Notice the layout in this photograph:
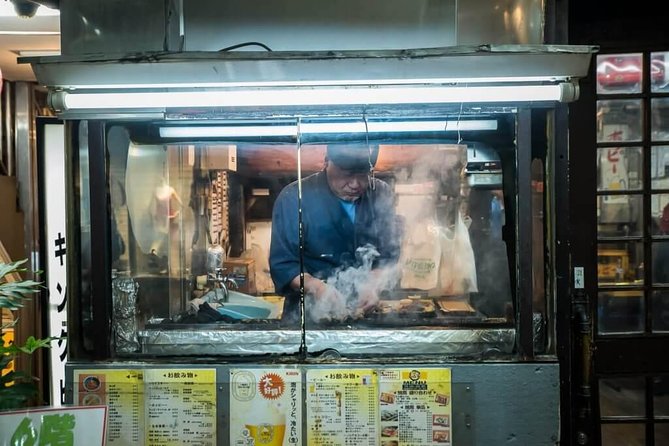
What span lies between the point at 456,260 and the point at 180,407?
2093 mm

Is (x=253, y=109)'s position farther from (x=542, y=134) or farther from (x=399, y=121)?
(x=542, y=134)

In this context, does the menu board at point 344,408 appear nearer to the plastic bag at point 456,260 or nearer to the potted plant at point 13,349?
the plastic bag at point 456,260

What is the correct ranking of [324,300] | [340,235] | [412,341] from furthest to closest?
1. [340,235]
2. [324,300]
3. [412,341]

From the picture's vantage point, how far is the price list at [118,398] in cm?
321

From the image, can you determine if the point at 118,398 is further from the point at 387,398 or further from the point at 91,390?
the point at 387,398

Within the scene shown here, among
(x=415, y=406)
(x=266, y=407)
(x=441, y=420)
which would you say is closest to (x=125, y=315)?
(x=266, y=407)

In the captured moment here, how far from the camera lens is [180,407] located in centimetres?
320

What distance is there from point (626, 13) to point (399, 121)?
6.32 feet

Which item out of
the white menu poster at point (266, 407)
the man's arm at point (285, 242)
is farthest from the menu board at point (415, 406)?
the man's arm at point (285, 242)

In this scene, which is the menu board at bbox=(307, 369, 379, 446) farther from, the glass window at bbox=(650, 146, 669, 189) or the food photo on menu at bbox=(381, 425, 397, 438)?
the glass window at bbox=(650, 146, 669, 189)

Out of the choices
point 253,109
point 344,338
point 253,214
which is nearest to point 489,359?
point 344,338

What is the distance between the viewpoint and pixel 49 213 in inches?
183

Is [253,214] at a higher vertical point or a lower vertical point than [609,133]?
lower

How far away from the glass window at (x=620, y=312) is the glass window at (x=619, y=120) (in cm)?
115
